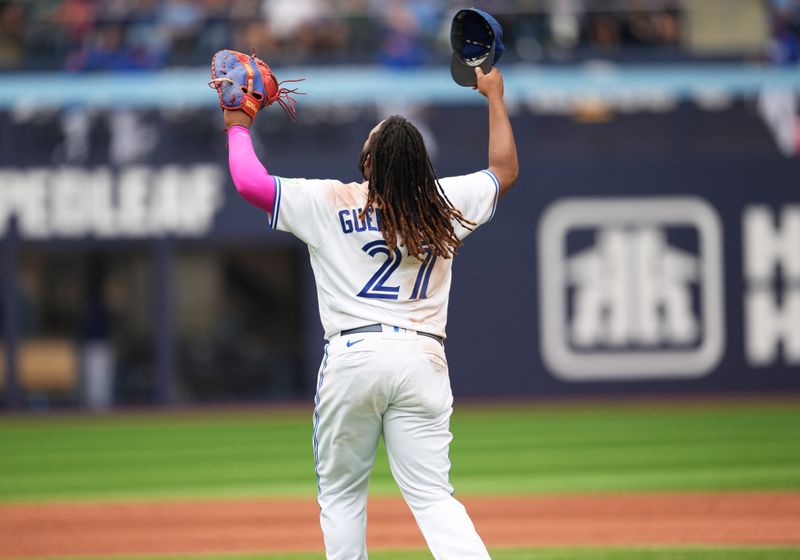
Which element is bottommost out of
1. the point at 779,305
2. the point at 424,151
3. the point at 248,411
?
the point at 248,411

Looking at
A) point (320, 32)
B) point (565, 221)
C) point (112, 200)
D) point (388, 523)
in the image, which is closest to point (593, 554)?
point (388, 523)

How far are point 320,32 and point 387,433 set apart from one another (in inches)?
534

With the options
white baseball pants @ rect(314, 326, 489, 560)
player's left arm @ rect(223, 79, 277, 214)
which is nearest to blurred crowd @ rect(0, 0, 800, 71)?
player's left arm @ rect(223, 79, 277, 214)

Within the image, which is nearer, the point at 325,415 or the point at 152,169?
the point at 325,415

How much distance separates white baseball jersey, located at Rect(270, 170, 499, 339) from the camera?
4.36 m

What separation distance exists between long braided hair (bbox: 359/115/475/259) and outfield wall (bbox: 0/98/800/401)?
1173 cm

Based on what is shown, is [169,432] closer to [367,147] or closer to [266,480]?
[266,480]

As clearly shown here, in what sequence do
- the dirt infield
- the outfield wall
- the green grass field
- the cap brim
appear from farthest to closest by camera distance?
the outfield wall
the green grass field
the dirt infield
the cap brim

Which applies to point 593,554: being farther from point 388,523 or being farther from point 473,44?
point 473,44

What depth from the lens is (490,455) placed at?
11500mm

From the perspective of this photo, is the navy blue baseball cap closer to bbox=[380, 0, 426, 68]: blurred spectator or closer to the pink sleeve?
the pink sleeve

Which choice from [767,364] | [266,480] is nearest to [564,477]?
A: [266,480]

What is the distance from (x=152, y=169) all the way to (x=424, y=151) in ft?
41.2

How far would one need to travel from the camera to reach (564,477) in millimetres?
10039
